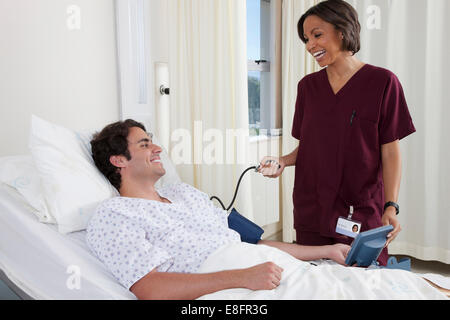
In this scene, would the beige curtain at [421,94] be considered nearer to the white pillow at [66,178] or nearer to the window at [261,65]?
the window at [261,65]

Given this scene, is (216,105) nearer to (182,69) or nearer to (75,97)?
(182,69)

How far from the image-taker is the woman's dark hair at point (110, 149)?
145cm

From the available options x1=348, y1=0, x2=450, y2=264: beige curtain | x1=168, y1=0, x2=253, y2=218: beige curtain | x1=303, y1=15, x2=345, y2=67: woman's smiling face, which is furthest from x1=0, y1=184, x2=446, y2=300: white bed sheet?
x1=348, y1=0, x2=450, y2=264: beige curtain

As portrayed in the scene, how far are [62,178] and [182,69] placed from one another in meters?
1.05

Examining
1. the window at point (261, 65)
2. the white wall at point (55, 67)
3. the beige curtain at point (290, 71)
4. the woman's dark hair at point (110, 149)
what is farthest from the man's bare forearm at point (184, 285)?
the window at point (261, 65)

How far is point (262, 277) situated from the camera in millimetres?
1058

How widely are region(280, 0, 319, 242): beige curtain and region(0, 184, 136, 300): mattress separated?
198 cm

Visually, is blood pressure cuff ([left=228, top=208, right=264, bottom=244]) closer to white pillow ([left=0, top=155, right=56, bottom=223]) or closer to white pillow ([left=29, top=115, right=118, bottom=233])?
white pillow ([left=29, top=115, right=118, bottom=233])

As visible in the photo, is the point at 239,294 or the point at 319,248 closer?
the point at 239,294

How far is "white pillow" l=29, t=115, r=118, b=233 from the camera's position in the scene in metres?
1.27

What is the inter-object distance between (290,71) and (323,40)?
1509 millimetres

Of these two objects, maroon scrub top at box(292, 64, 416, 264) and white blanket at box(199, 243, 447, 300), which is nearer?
white blanket at box(199, 243, 447, 300)
